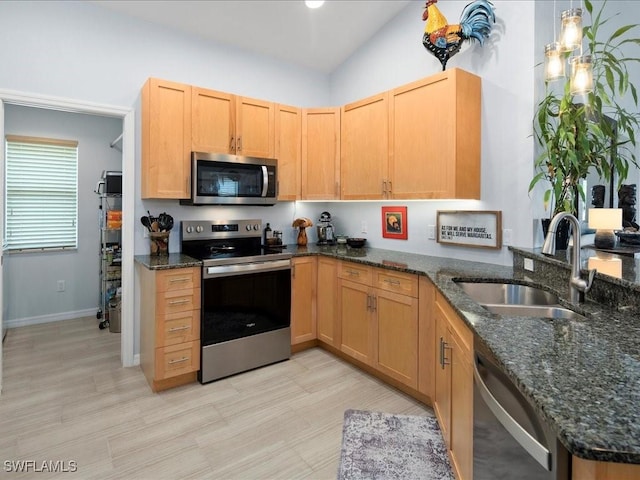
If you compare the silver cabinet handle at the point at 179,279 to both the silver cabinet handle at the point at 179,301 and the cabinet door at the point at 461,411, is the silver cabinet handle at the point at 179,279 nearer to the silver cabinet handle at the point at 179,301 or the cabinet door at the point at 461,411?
the silver cabinet handle at the point at 179,301

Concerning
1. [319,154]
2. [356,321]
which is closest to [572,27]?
[319,154]

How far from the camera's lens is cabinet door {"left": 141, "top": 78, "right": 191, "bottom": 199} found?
2861mm

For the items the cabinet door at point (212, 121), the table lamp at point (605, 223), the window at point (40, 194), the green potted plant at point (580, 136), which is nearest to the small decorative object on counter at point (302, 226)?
the cabinet door at point (212, 121)

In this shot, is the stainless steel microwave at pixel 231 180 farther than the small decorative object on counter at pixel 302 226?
No

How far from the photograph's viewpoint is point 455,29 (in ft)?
8.86

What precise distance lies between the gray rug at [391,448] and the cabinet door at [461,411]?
21 centimetres

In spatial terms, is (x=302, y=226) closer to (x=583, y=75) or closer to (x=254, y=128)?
(x=254, y=128)

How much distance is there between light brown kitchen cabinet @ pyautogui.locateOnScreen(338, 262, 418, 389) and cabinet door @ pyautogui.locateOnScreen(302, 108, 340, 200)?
2.93 ft

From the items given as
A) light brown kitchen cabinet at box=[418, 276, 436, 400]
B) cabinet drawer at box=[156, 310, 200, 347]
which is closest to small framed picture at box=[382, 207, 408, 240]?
light brown kitchen cabinet at box=[418, 276, 436, 400]

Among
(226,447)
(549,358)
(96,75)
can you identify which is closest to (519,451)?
(549,358)

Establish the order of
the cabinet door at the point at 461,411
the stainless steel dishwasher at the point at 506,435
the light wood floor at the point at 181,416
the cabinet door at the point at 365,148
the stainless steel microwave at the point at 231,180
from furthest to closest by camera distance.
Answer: the cabinet door at the point at 365,148, the stainless steel microwave at the point at 231,180, the light wood floor at the point at 181,416, the cabinet door at the point at 461,411, the stainless steel dishwasher at the point at 506,435

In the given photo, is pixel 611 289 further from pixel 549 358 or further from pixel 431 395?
pixel 431 395

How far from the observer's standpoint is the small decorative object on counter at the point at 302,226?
3811 millimetres

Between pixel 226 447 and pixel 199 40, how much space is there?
330 centimetres
